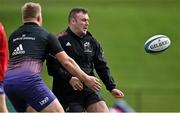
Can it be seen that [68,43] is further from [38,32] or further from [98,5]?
[98,5]

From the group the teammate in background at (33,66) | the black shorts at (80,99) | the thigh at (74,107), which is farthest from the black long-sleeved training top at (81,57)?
the teammate in background at (33,66)

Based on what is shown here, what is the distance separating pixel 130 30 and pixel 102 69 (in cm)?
3662

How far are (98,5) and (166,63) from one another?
12.3 metres

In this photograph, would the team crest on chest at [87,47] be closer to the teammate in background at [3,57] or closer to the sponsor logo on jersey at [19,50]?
the sponsor logo on jersey at [19,50]

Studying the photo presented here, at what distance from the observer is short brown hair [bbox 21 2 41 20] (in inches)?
395

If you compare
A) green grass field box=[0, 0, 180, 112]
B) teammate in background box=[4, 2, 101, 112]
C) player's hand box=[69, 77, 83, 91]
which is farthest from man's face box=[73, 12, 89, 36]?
green grass field box=[0, 0, 180, 112]

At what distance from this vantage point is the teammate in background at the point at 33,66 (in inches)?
381

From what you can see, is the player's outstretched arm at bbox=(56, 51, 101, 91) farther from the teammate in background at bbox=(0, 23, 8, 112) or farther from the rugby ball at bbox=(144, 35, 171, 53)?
the rugby ball at bbox=(144, 35, 171, 53)

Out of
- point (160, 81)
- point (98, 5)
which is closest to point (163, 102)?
point (160, 81)

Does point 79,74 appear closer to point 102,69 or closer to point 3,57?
point 3,57

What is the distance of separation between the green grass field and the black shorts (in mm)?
21009

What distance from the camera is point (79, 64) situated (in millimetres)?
11031

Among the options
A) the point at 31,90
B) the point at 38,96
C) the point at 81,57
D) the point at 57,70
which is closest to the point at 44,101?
the point at 38,96

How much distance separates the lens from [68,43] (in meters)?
11.1
